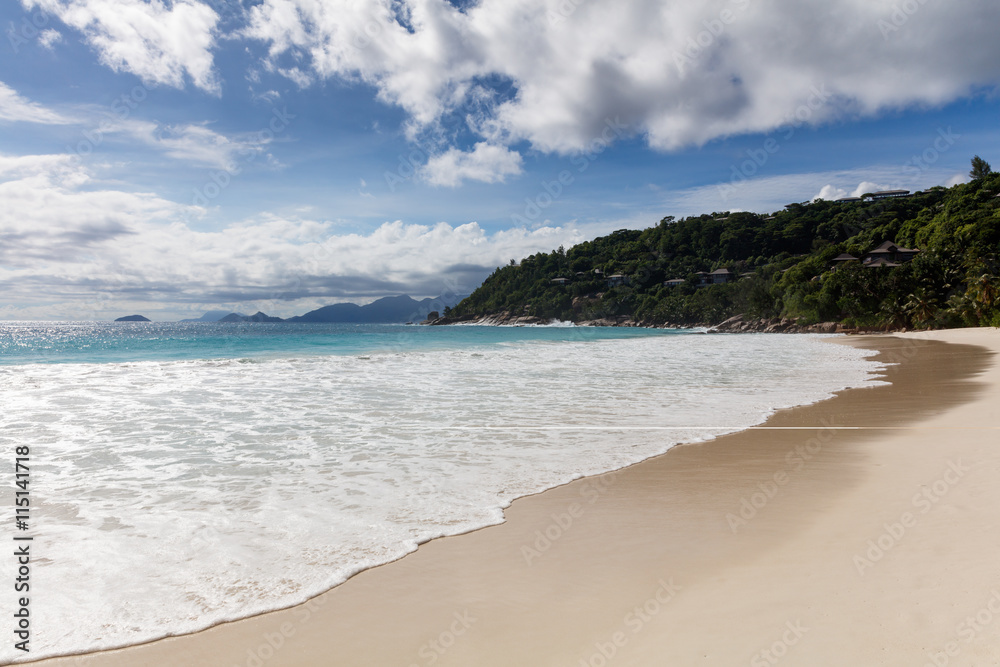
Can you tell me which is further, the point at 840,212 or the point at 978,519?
the point at 840,212

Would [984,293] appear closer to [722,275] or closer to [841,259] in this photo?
[841,259]

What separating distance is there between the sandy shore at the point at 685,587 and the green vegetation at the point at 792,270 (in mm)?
49268

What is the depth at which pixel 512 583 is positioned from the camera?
3529 mm

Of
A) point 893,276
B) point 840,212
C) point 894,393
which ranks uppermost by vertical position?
point 840,212

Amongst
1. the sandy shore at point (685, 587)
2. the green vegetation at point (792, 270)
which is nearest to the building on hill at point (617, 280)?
the green vegetation at point (792, 270)

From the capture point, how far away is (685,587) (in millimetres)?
3385

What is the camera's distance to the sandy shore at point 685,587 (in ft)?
9.02

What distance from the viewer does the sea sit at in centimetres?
352

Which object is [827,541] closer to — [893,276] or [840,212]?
[893,276]

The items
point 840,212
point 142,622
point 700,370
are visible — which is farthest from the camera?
point 840,212

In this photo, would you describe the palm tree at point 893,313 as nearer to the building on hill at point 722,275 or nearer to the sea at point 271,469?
the sea at point 271,469

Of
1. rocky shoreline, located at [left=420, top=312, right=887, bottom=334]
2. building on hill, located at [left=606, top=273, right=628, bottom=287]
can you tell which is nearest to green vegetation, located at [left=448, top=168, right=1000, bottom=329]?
rocky shoreline, located at [left=420, top=312, right=887, bottom=334]

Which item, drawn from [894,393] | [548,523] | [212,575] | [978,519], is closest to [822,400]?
[894,393]

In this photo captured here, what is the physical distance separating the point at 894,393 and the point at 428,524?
489 inches
